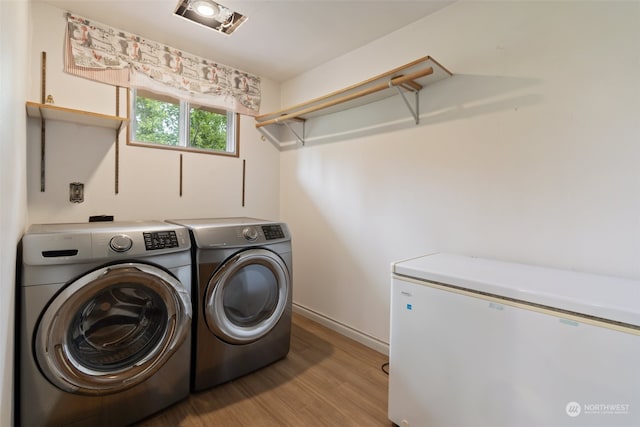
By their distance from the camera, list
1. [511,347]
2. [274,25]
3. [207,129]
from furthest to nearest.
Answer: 1. [207,129]
2. [274,25]
3. [511,347]

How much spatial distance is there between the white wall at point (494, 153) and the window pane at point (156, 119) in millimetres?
1277

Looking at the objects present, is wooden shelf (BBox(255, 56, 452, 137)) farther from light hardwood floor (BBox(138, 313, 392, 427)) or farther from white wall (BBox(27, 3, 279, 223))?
light hardwood floor (BBox(138, 313, 392, 427))

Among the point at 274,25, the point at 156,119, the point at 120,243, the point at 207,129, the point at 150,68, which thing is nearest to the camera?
the point at 120,243

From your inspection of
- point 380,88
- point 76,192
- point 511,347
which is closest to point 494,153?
point 380,88

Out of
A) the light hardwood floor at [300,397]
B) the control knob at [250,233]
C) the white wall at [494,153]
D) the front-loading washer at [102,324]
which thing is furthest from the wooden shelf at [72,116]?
the light hardwood floor at [300,397]

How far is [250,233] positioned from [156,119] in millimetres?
1382

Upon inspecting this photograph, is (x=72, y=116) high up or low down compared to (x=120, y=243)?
up

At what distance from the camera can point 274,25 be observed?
204 cm

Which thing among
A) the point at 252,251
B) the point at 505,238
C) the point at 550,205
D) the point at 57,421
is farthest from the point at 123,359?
the point at 550,205

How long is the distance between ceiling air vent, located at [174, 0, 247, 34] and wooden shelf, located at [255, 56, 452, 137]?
2.31ft

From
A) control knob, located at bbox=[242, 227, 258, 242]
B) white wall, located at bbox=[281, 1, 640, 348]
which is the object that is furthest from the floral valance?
control knob, located at bbox=[242, 227, 258, 242]

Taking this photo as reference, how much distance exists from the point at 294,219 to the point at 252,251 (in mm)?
1200

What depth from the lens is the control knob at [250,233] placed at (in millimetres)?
1795

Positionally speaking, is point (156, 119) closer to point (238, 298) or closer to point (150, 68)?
point (150, 68)
